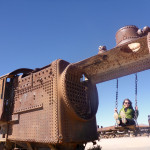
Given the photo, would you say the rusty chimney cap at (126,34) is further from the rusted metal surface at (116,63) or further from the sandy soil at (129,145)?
the sandy soil at (129,145)

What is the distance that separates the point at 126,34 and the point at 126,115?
3329 mm

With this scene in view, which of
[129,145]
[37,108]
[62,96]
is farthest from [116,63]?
[129,145]

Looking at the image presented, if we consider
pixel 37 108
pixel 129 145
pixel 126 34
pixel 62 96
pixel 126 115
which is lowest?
pixel 129 145

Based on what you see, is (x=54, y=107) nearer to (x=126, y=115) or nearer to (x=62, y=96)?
(x=62, y=96)

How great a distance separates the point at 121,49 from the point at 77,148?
14.5ft

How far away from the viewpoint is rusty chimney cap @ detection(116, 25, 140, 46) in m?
5.71

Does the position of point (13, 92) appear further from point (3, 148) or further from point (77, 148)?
point (77, 148)

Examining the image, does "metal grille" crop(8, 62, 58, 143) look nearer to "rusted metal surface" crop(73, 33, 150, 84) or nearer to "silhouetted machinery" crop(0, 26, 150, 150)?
"silhouetted machinery" crop(0, 26, 150, 150)

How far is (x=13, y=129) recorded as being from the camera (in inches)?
301

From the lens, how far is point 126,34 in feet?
19.2

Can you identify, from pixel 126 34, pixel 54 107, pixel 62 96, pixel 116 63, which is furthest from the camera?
pixel 116 63

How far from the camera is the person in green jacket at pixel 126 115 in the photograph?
6.36m

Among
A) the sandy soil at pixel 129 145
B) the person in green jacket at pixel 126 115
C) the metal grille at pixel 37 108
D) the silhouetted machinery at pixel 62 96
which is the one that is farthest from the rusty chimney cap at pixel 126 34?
the sandy soil at pixel 129 145

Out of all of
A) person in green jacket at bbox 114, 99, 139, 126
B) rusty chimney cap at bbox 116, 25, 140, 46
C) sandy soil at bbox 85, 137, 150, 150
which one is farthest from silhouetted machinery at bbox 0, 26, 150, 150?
sandy soil at bbox 85, 137, 150, 150
